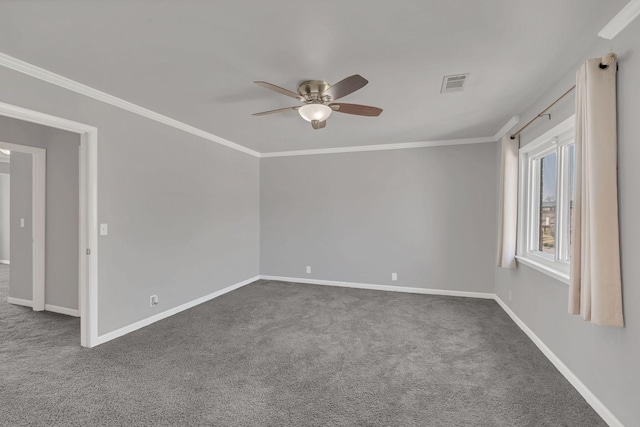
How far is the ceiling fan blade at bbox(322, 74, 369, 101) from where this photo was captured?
218 centimetres

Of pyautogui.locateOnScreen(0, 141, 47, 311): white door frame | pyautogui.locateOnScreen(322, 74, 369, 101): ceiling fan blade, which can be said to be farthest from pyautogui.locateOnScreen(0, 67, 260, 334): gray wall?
pyautogui.locateOnScreen(322, 74, 369, 101): ceiling fan blade

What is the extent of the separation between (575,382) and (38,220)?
5.84 meters

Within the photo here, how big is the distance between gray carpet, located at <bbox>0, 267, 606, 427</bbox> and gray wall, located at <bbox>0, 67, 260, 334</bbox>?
48 cm

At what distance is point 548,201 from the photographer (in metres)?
3.27

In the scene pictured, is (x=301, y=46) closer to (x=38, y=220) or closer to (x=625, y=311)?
(x=625, y=311)

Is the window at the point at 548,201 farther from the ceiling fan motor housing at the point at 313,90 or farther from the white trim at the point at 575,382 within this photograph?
the ceiling fan motor housing at the point at 313,90

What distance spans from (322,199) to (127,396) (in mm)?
3931

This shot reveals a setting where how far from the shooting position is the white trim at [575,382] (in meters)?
1.96

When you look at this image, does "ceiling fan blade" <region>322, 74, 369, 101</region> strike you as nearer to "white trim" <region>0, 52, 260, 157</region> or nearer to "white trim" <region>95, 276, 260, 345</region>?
"white trim" <region>0, 52, 260, 157</region>

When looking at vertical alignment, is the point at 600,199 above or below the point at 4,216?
above

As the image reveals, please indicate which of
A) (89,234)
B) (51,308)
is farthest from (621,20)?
(51,308)

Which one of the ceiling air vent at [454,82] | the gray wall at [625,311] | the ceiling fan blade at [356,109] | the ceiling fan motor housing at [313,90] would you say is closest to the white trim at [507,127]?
the gray wall at [625,311]

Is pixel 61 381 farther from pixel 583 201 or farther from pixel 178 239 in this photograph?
pixel 583 201

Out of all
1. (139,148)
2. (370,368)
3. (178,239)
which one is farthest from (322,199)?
(370,368)
